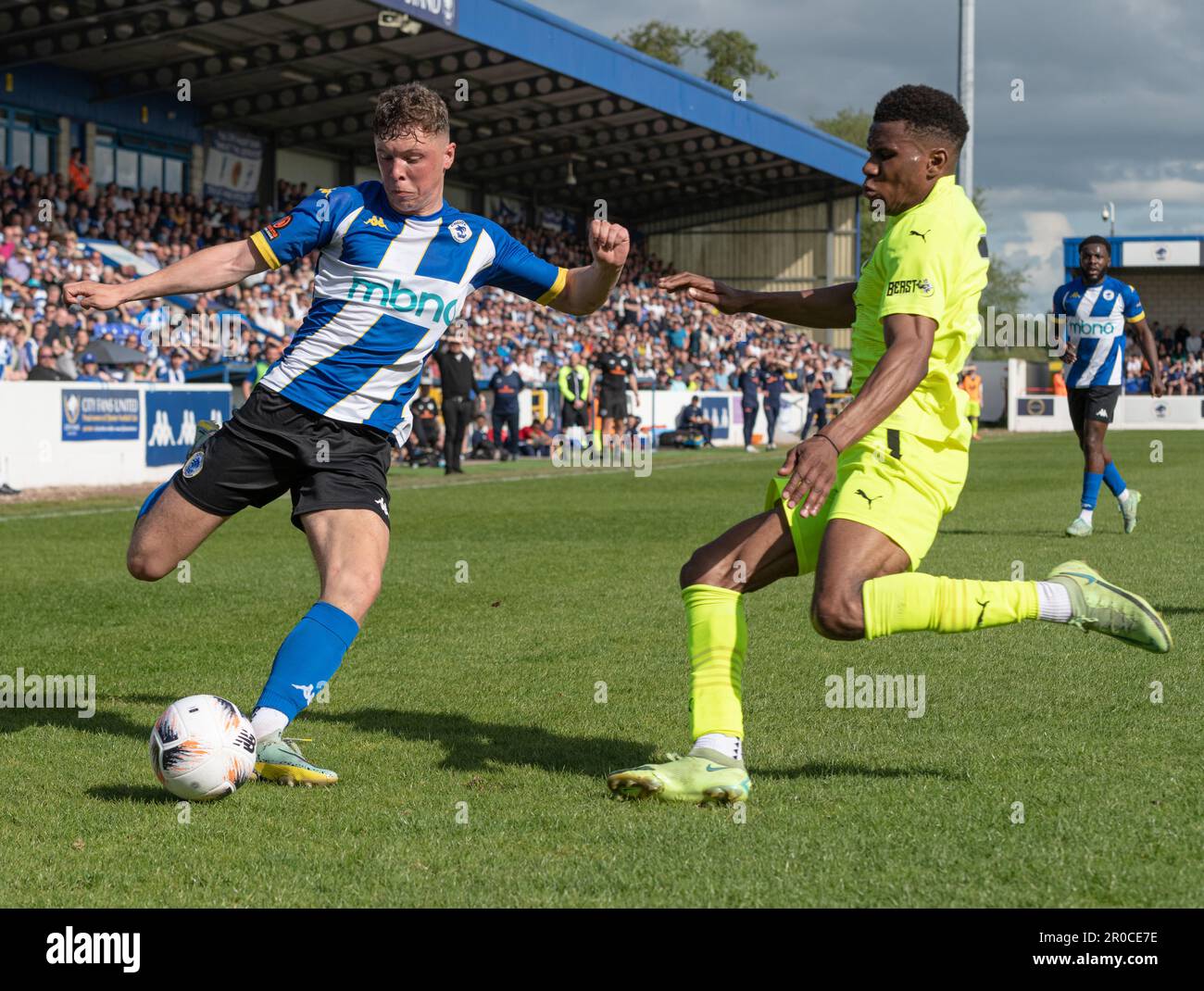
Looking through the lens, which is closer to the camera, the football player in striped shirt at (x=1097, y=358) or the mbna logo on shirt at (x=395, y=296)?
the mbna logo on shirt at (x=395, y=296)

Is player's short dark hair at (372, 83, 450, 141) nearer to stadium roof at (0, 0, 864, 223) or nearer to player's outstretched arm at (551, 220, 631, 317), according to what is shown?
player's outstretched arm at (551, 220, 631, 317)

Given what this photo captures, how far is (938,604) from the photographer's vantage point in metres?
4.58

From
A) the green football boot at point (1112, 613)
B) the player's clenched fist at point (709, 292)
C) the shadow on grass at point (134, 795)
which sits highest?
the player's clenched fist at point (709, 292)

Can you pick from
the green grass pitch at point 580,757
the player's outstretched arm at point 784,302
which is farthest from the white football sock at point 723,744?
the player's outstretched arm at point 784,302

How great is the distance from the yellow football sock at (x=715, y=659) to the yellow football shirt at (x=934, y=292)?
767 millimetres

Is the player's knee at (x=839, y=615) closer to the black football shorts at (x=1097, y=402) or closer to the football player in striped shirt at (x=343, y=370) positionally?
the football player in striped shirt at (x=343, y=370)

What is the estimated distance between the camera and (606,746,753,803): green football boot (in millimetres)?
4520

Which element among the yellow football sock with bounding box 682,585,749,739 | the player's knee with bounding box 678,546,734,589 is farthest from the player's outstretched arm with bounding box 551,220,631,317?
the yellow football sock with bounding box 682,585,749,739

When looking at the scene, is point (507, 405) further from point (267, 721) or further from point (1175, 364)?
point (1175, 364)

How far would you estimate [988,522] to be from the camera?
1422 cm

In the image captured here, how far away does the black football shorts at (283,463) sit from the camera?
5.28 m

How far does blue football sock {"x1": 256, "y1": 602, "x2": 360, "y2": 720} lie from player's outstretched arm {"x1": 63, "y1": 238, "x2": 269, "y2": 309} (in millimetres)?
1136

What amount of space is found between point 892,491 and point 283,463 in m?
2.09
